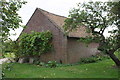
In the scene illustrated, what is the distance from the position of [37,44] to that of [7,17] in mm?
9978

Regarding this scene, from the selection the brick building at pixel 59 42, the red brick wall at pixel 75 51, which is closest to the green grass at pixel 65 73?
the brick building at pixel 59 42

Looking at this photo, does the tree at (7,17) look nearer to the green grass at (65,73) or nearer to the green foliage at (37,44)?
the green grass at (65,73)

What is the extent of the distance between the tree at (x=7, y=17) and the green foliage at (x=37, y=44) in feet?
29.2

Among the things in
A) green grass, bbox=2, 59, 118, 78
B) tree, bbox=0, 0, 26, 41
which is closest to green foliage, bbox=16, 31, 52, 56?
green grass, bbox=2, 59, 118, 78

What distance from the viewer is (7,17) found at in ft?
12.6

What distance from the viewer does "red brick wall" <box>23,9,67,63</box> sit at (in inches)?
500

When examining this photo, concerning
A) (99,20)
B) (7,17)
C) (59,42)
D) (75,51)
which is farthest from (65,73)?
(7,17)

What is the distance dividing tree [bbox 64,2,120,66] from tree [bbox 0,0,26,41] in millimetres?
5733

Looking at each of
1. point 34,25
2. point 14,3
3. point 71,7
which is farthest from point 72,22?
point 34,25

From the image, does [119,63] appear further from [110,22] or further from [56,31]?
[56,31]

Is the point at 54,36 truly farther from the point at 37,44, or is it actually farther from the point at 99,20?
the point at 99,20

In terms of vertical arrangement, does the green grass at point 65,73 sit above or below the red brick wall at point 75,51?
below

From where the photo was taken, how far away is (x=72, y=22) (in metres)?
9.67

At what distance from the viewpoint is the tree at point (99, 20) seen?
8.60 meters
